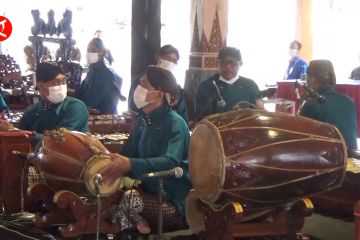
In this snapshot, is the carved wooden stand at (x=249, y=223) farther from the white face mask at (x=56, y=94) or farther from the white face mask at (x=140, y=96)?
the white face mask at (x=56, y=94)

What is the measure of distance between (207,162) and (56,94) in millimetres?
1682

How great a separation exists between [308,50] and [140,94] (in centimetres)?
1035

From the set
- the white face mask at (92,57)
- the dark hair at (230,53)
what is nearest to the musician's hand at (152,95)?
the dark hair at (230,53)

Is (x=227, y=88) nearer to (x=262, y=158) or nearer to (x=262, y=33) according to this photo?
(x=262, y=158)

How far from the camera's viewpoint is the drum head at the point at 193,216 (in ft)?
11.9

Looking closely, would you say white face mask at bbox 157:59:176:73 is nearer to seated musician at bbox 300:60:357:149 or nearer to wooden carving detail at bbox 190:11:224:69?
seated musician at bbox 300:60:357:149

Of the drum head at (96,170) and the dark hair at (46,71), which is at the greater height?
the dark hair at (46,71)

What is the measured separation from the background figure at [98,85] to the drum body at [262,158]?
10.2ft

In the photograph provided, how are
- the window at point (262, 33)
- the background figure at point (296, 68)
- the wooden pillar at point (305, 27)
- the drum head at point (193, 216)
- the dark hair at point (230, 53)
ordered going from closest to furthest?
the drum head at point (193, 216)
the dark hair at point (230, 53)
the background figure at point (296, 68)
the wooden pillar at point (305, 27)
the window at point (262, 33)

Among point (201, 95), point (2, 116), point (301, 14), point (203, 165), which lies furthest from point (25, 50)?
point (301, 14)

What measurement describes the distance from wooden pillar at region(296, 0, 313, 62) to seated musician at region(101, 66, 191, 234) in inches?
402

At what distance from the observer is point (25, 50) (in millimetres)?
8250

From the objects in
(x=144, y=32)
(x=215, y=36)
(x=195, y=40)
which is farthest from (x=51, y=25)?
(x=215, y=36)

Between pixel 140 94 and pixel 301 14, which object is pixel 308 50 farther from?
pixel 140 94
